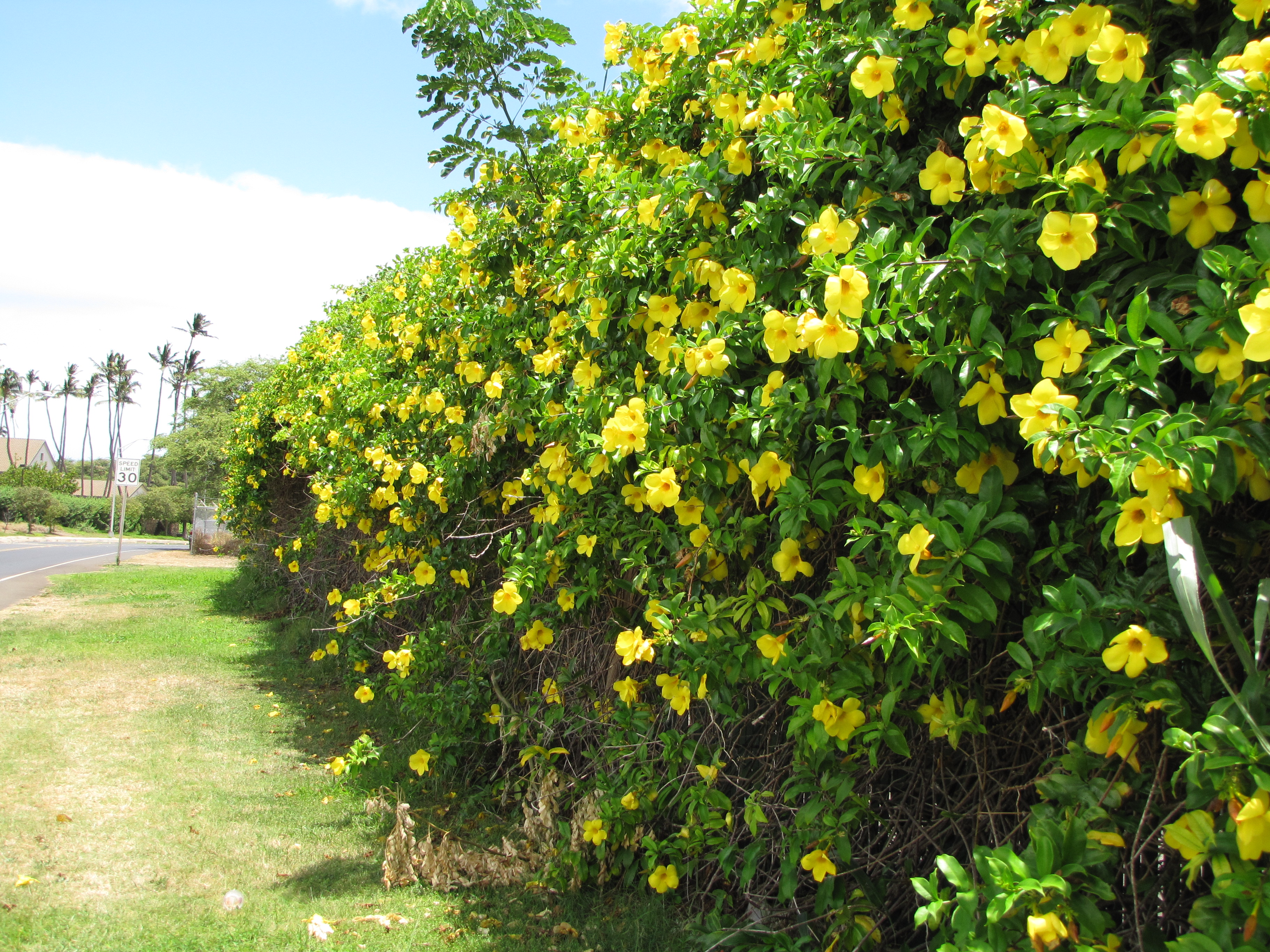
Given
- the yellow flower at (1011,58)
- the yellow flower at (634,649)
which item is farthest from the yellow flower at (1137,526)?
the yellow flower at (634,649)

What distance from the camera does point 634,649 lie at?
237cm

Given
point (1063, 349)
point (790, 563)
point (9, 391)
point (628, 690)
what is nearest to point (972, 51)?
point (1063, 349)

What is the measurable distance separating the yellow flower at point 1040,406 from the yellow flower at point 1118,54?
510mm

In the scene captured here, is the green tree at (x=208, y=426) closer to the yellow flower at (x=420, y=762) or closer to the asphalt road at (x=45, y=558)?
the asphalt road at (x=45, y=558)

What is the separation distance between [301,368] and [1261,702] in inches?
393

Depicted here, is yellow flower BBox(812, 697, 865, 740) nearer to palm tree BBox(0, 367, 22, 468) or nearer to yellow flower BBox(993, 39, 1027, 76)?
yellow flower BBox(993, 39, 1027, 76)

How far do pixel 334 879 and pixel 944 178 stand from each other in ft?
12.2

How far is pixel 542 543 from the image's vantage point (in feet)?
10.4

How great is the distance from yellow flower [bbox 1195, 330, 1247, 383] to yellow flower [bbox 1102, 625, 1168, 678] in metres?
0.40

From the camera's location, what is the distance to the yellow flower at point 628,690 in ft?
9.61

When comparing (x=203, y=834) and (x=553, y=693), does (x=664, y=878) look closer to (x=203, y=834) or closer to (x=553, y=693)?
(x=553, y=693)

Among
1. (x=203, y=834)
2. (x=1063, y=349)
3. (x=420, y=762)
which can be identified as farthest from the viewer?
(x=420, y=762)

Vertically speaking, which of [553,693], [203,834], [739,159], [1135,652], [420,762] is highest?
[739,159]

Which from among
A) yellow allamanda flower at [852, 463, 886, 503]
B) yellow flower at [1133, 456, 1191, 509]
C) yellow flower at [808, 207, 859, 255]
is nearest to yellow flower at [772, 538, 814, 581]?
yellow allamanda flower at [852, 463, 886, 503]
